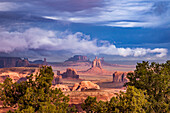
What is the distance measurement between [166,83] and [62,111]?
573 inches

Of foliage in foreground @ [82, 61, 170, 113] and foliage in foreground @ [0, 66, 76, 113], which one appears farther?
foliage in foreground @ [0, 66, 76, 113]

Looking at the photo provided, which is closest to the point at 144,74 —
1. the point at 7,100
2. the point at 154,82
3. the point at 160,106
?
the point at 154,82

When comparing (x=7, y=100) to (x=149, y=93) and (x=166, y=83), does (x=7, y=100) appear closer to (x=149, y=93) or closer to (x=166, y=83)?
(x=149, y=93)

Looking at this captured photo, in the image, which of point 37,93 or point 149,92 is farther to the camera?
point 149,92

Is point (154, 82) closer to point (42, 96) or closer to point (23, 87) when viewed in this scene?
point (42, 96)

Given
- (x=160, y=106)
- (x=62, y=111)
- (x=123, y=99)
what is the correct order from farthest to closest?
(x=160, y=106) < (x=62, y=111) < (x=123, y=99)

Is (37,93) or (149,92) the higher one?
(37,93)

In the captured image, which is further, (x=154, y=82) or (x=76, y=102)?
(x=76, y=102)

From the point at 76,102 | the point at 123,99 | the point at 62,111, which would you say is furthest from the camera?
the point at 76,102

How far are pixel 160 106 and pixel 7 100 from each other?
18.4 metres

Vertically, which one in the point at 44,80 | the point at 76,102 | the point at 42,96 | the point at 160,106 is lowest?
the point at 76,102

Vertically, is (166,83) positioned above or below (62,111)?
above

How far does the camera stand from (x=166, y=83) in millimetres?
30094

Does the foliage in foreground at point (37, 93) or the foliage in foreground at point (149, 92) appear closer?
the foliage in foreground at point (149, 92)
